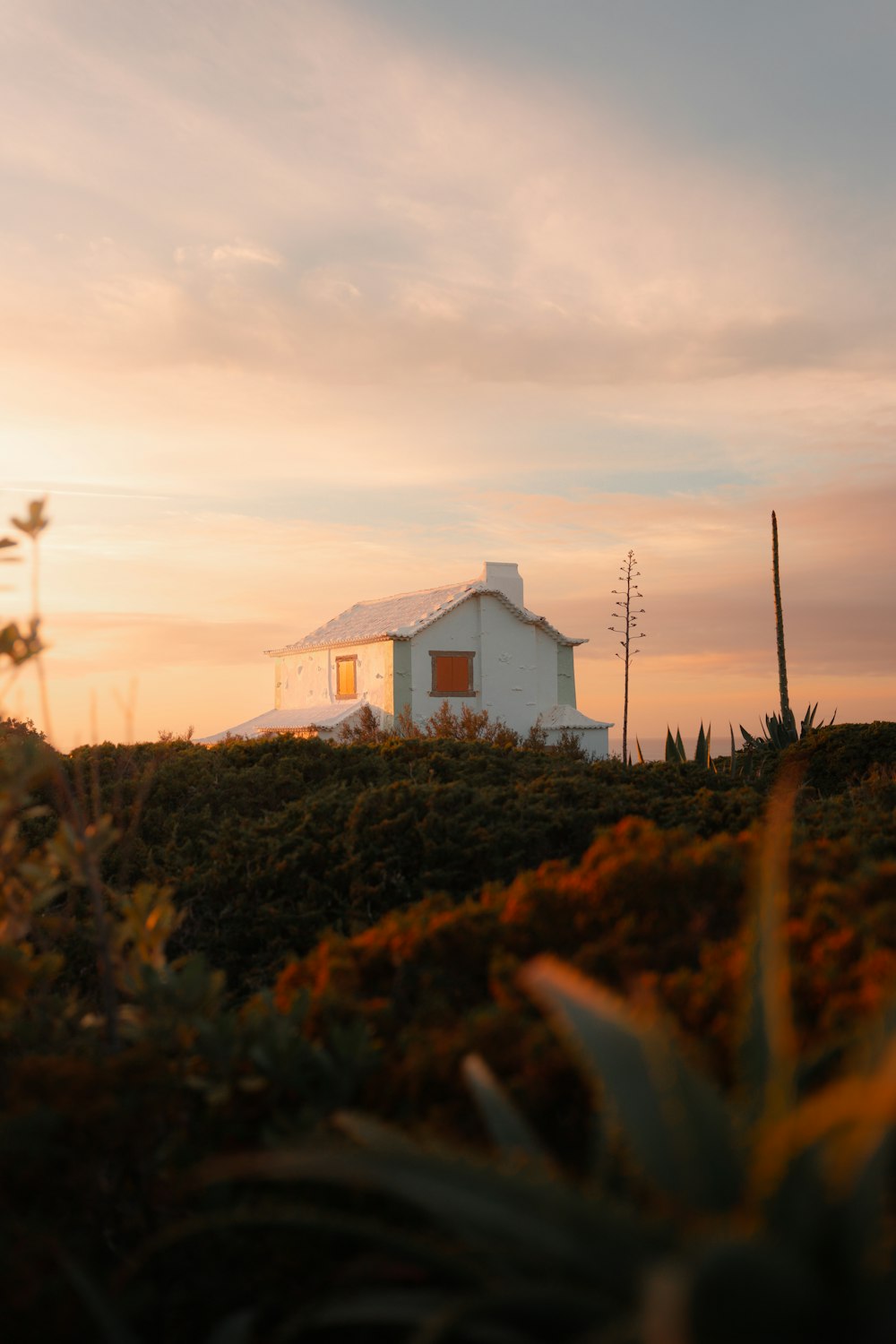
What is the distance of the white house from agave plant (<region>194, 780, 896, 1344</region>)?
101 ft

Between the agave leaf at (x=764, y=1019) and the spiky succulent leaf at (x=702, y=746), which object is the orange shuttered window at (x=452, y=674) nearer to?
the spiky succulent leaf at (x=702, y=746)

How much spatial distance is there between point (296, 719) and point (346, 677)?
2.28m

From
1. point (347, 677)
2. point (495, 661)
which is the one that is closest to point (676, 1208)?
point (495, 661)

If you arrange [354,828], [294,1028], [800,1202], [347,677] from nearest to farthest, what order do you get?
[800,1202] < [294,1028] < [354,828] < [347,677]

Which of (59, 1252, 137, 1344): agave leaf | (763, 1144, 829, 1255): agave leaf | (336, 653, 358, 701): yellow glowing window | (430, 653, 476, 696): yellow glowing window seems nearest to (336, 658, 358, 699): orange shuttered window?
(336, 653, 358, 701): yellow glowing window

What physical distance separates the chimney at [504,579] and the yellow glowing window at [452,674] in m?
2.57

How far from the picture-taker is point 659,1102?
205cm

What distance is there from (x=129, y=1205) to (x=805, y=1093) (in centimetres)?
205

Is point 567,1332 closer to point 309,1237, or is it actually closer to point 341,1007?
point 309,1237

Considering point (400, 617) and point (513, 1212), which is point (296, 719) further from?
point (513, 1212)

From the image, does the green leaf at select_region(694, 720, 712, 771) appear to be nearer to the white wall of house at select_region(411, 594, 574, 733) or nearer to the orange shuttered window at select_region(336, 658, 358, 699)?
the white wall of house at select_region(411, 594, 574, 733)

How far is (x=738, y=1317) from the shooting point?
5.71 ft

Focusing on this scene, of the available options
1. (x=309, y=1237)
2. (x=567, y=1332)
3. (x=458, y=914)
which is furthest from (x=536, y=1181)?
(x=458, y=914)

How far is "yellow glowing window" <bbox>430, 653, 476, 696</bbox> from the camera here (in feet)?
112
